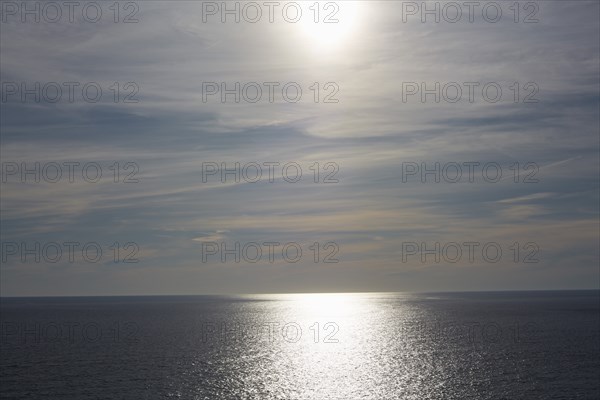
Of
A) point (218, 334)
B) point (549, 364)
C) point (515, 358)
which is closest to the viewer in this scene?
point (549, 364)

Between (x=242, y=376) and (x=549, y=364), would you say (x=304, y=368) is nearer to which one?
(x=242, y=376)

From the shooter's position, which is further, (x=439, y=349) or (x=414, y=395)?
(x=439, y=349)

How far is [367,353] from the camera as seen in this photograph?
426 ft

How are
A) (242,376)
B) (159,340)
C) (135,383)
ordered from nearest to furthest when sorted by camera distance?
(135,383) → (242,376) → (159,340)

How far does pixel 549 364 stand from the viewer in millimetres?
99000

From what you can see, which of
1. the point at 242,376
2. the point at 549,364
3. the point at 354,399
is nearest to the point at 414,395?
the point at 354,399

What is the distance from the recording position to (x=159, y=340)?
145000mm

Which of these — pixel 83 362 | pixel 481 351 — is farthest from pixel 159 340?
pixel 481 351

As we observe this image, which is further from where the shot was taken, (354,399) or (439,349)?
(439,349)

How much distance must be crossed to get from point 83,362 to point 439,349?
2816 inches

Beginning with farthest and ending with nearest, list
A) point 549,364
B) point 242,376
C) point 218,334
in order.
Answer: point 218,334 → point 549,364 → point 242,376

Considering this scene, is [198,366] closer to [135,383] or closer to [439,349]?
[135,383]

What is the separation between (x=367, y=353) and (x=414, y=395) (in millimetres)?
53114

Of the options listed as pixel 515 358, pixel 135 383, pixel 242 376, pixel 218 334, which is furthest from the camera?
pixel 218 334
